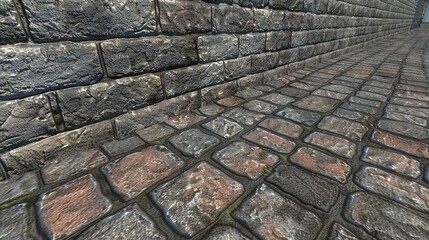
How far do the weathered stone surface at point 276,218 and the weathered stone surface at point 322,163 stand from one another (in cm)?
36

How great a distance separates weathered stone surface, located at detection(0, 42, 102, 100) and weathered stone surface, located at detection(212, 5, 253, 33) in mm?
1260

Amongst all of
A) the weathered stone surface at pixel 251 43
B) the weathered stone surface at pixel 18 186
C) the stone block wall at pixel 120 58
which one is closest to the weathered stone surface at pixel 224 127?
the stone block wall at pixel 120 58

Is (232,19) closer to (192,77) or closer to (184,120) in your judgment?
(192,77)

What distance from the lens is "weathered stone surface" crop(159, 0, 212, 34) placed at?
1733 mm

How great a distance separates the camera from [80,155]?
4.93 ft

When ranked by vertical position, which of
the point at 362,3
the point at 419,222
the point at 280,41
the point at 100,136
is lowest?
the point at 419,222

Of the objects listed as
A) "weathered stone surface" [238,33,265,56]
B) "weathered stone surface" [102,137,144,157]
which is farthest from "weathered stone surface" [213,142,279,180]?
"weathered stone surface" [238,33,265,56]

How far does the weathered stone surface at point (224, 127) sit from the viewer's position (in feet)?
5.86

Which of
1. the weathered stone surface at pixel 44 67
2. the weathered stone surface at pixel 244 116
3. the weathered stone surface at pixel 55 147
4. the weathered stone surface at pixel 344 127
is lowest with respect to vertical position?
the weathered stone surface at pixel 344 127

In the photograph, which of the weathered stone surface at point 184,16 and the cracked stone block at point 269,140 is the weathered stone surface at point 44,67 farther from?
the cracked stone block at point 269,140

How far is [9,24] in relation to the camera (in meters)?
1.12

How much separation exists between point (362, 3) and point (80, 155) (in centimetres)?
705

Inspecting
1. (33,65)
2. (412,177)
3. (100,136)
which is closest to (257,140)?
(412,177)

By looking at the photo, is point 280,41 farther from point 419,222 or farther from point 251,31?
point 419,222
